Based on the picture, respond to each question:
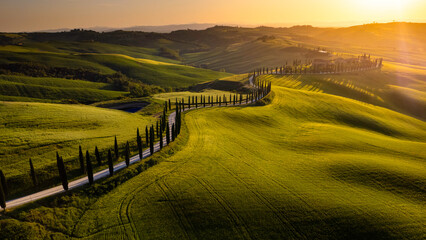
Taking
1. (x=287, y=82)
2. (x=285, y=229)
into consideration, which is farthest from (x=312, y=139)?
(x=287, y=82)

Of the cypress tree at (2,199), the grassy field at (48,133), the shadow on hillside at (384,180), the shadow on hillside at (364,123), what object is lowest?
the shadow on hillside at (364,123)

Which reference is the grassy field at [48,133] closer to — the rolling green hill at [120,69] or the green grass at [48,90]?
the green grass at [48,90]

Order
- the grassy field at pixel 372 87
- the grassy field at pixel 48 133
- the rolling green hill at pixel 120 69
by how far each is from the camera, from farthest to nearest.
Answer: the rolling green hill at pixel 120 69 → the grassy field at pixel 372 87 → the grassy field at pixel 48 133

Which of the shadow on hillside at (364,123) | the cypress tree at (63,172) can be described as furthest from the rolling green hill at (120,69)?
the cypress tree at (63,172)

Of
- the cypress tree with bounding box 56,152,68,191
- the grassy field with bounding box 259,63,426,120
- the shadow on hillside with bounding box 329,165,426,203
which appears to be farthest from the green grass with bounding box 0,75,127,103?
the shadow on hillside with bounding box 329,165,426,203

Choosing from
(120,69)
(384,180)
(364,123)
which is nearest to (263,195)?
(384,180)

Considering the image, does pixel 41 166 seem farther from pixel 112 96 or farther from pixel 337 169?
pixel 112 96
